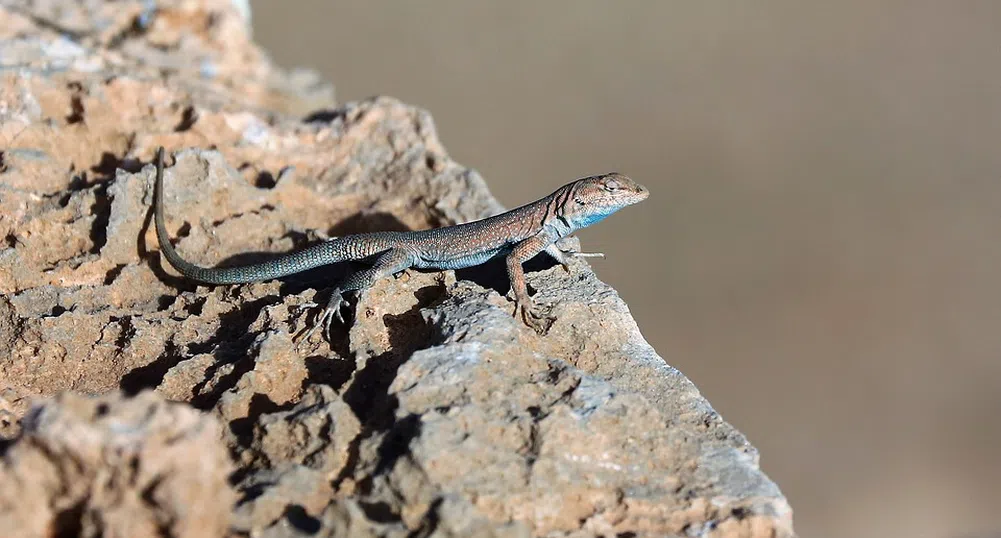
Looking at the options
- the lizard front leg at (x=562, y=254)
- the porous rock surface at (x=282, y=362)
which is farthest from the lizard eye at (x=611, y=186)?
the porous rock surface at (x=282, y=362)

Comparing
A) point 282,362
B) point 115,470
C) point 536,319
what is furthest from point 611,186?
point 115,470

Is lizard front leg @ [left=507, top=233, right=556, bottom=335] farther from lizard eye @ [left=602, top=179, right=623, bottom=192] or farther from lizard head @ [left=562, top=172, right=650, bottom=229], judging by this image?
lizard eye @ [left=602, top=179, right=623, bottom=192]

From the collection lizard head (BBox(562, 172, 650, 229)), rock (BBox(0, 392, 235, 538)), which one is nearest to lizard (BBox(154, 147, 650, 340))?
lizard head (BBox(562, 172, 650, 229))

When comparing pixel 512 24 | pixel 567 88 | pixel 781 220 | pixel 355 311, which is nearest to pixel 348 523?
pixel 355 311

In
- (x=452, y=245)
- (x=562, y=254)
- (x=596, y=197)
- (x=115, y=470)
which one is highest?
(x=596, y=197)

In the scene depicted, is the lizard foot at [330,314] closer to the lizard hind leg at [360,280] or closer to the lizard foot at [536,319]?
the lizard hind leg at [360,280]

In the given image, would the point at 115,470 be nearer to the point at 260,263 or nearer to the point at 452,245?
the point at 260,263
